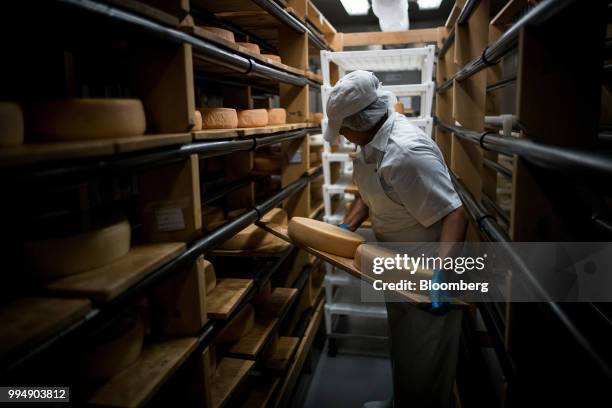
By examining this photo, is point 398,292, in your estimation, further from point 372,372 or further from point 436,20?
point 436,20

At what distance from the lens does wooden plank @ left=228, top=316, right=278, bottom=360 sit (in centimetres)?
192

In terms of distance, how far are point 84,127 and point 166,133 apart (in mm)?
306

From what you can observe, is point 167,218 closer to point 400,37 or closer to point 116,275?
point 116,275

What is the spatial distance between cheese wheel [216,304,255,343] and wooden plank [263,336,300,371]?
323mm

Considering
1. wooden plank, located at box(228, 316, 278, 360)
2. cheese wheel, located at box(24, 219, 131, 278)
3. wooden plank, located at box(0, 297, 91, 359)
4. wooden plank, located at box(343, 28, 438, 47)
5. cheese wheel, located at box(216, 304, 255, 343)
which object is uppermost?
wooden plank, located at box(343, 28, 438, 47)

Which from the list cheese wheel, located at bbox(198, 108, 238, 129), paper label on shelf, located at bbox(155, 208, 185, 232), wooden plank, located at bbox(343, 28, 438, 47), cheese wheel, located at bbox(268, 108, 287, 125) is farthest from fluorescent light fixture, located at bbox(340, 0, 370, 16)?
paper label on shelf, located at bbox(155, 208, 185, 232)

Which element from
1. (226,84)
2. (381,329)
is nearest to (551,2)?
(226,84)

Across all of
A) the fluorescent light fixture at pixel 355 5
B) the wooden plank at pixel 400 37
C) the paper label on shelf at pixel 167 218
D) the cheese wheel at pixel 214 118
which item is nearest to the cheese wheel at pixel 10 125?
the paper label on shelf at pixel 167 218

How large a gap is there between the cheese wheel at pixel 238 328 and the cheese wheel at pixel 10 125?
1.24m

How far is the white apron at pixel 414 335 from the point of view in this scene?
1.94 meters

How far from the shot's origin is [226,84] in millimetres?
2707

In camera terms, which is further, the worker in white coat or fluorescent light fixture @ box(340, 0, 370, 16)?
fluorescent light fixture @ box(340, 0, 370, 16)

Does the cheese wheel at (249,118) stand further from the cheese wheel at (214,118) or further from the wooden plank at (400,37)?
the wooden plank at (400,37)

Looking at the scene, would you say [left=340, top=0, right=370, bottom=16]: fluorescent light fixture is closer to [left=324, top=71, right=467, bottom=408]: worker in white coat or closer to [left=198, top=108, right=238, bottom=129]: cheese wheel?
[left=324, top=71, right=467, bottom=408]: worker in white coat
